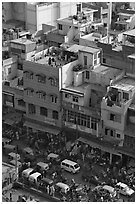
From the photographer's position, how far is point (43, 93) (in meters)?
33.7

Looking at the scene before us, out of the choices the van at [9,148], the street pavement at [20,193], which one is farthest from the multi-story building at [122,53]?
the street pavement at [20,193]

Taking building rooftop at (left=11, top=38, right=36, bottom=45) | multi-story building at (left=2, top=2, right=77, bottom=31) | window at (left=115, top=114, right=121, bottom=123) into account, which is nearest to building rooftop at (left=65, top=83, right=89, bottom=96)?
window at (left=115, top=114, right=121, bottom=123)

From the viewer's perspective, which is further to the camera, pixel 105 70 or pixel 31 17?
pixel 31 17

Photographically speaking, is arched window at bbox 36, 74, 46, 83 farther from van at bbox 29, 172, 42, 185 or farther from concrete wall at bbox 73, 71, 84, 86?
van at bbox 29, 172, 42, 185

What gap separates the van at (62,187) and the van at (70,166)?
2065 millimetres

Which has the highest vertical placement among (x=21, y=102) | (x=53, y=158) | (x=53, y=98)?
(x=53, y=98)

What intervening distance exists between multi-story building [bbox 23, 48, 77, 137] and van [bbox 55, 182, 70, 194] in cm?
540

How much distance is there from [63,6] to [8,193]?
24.5m

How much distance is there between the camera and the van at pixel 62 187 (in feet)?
94.6

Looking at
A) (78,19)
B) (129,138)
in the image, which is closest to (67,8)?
(78,19)

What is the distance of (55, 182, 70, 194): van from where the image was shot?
28.8 metres

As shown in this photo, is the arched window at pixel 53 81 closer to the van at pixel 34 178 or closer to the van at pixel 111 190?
the van at pixel 34 178

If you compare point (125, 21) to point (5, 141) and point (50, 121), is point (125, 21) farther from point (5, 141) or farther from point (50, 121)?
point (5, 141)

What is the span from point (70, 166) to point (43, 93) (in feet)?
18.5
